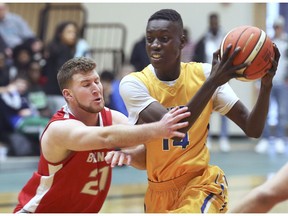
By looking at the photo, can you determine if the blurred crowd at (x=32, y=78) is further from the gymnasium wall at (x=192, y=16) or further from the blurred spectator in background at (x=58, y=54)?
the gymnasium wall at (x=192, y=16)

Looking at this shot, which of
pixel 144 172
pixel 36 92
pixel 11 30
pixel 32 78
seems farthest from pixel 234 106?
pixel 11 30

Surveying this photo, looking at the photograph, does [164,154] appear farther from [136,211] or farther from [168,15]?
[136,211]

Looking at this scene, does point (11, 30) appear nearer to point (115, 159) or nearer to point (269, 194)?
point (115, 159)

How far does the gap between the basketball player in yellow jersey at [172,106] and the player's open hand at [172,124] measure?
258 mm

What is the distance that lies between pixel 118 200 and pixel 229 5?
25.1 feet

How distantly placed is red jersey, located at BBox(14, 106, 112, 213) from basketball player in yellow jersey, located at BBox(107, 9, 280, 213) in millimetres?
334

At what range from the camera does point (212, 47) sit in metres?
12.5

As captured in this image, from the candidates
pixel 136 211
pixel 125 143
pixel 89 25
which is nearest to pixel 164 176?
pixel 125 143

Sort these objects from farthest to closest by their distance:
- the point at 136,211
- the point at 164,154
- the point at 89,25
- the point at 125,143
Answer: the point at 89,25
the point at 136,211
the point at 164,154
the point at 125,143

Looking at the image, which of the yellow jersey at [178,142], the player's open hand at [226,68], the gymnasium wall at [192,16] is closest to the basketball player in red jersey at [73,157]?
the yellow jersey at [178,142]

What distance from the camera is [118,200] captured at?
24.7 feet

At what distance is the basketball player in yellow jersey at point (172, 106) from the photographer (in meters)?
4.02

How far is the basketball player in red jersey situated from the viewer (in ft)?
13.8

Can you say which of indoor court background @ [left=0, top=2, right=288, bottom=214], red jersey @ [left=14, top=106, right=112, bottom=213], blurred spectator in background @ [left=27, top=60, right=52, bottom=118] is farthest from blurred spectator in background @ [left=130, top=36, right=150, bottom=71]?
red jersey @ [left=14, top=106, right=112, bottom=213]
